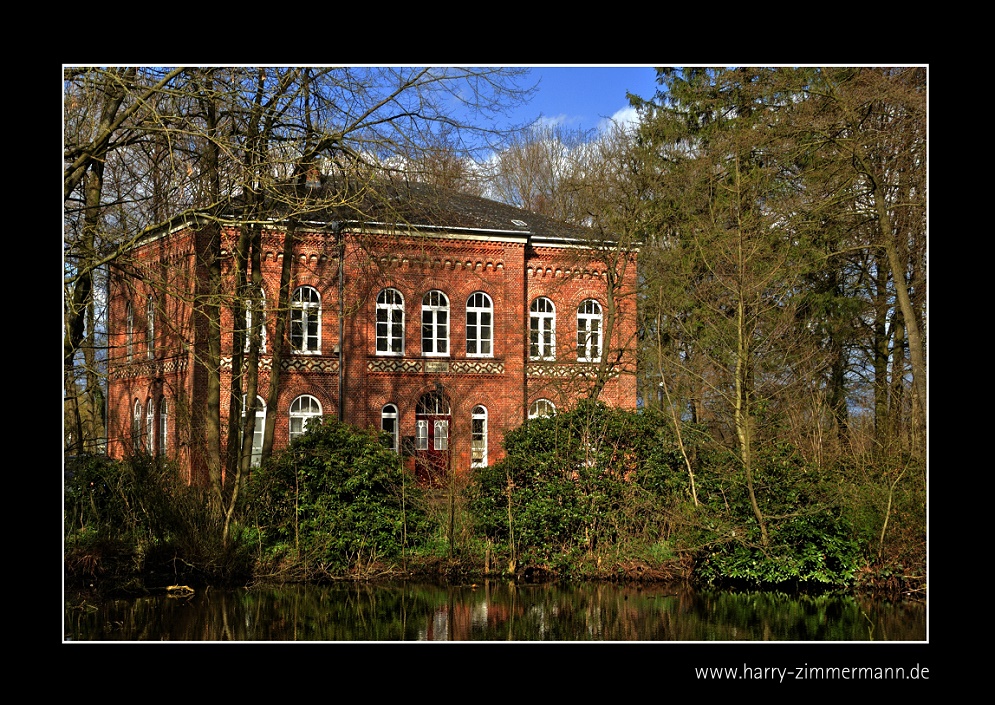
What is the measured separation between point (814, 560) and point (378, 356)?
57.8 ft

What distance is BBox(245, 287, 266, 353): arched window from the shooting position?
1247 cm

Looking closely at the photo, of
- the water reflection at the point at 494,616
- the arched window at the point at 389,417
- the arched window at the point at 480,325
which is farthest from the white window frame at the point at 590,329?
the water reflection at the point at 494,616

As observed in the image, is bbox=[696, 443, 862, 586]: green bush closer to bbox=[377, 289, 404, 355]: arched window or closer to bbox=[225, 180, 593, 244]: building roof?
bbox=[225, 180, 593, 244]: building roof

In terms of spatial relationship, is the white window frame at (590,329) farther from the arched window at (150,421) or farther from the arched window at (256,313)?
the arched window at (150,421)

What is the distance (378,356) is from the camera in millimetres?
29516

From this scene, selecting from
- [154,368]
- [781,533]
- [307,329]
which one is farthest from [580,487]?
[154,368]

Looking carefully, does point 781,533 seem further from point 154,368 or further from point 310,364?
point 154,368

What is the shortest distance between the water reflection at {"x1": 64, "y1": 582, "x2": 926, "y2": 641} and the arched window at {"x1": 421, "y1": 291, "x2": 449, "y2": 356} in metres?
15.9

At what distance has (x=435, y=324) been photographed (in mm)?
30312

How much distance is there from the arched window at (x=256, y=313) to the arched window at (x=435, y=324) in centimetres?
487

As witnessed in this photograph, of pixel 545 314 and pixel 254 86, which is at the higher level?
pixel 254 86

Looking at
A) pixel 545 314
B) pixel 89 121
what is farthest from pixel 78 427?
pixel 545 314

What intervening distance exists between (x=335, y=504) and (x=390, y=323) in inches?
583
